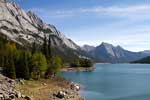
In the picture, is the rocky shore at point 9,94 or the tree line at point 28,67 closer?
the rocky shore at point 9,94

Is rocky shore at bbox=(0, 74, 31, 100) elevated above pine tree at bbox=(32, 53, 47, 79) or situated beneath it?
situated beneath

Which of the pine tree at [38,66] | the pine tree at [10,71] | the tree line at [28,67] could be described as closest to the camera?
the pine tree at [10,71]

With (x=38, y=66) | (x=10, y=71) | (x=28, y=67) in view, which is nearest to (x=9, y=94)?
(x=10, y=71)

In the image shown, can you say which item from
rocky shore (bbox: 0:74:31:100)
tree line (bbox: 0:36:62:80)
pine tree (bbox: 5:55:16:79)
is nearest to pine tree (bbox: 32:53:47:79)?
tree line (bbox: 0:36:62:80)

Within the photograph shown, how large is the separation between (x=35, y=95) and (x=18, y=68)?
34.1 meters

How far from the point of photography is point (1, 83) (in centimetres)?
8269

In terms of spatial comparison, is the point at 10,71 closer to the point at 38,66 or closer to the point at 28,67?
the point at 28,67

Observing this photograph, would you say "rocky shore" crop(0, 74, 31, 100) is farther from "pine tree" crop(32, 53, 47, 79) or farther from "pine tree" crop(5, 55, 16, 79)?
"pine tree" crop(32, 53, 47, 79)

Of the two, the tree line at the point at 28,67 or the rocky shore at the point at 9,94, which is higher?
the tree line at the point at 28,67

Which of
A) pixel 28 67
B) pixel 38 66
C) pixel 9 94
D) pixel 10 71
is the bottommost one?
pixel 9 94

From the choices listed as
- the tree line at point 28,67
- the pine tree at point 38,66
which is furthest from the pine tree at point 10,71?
the pine tree at point 38,66

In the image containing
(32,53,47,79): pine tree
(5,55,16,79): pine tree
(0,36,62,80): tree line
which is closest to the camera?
(5,55,16,79): pine tree

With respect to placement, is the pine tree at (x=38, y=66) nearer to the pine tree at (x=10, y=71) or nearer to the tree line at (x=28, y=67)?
the tree line at (x=28, y=67)

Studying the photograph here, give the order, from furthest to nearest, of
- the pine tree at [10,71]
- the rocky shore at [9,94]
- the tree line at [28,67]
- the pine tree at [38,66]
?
1. the pine tree at [38,66]
2. the tree line at [28,67]
3. the pine tree at [10,71]
4. the rocky shore at [9,94]
